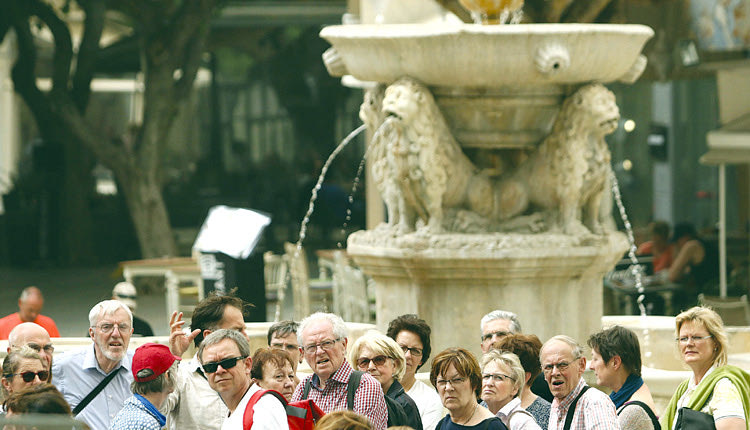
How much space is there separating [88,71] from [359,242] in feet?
40.5

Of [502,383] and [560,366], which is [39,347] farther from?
[560,366]

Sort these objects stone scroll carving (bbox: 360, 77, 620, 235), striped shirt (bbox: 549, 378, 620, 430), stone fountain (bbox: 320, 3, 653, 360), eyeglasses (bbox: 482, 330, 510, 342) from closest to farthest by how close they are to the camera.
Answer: striped shirt (bbox: 549, 378, 620, 430)
eyeglasses (bbox: 482, 330, 510, 342)
stone fountain (bbox: 320, 3, 653, 360)
stone scroll carving (bbox: 360, 77, 620, 235)

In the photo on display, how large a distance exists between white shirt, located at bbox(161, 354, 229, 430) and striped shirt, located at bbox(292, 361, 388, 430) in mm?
349

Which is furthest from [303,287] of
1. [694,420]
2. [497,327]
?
[694,420]

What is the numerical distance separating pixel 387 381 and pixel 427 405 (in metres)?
0.55

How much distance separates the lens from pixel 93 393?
6.43 metres

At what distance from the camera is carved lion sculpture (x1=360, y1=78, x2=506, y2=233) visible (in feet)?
27.5

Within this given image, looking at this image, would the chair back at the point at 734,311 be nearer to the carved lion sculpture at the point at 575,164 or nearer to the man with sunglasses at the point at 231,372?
the carved lion sculpture at the point at 575,164

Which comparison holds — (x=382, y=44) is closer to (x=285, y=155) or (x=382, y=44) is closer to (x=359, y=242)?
(x=359, y=242)

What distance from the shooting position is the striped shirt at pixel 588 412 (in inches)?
215

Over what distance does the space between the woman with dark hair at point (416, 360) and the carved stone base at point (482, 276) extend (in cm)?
199

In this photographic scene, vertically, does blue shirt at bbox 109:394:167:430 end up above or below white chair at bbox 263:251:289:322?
above

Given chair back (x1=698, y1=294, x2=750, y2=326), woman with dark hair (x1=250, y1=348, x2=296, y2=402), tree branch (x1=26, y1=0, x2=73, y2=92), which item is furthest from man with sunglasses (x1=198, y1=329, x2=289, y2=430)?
tree branch (x1=26, y1=0, x2=73, y2=92)

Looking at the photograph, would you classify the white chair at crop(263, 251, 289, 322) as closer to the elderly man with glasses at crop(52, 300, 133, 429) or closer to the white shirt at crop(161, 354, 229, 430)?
the elderly man with glasses at crop(52, 300, 133, 429)
